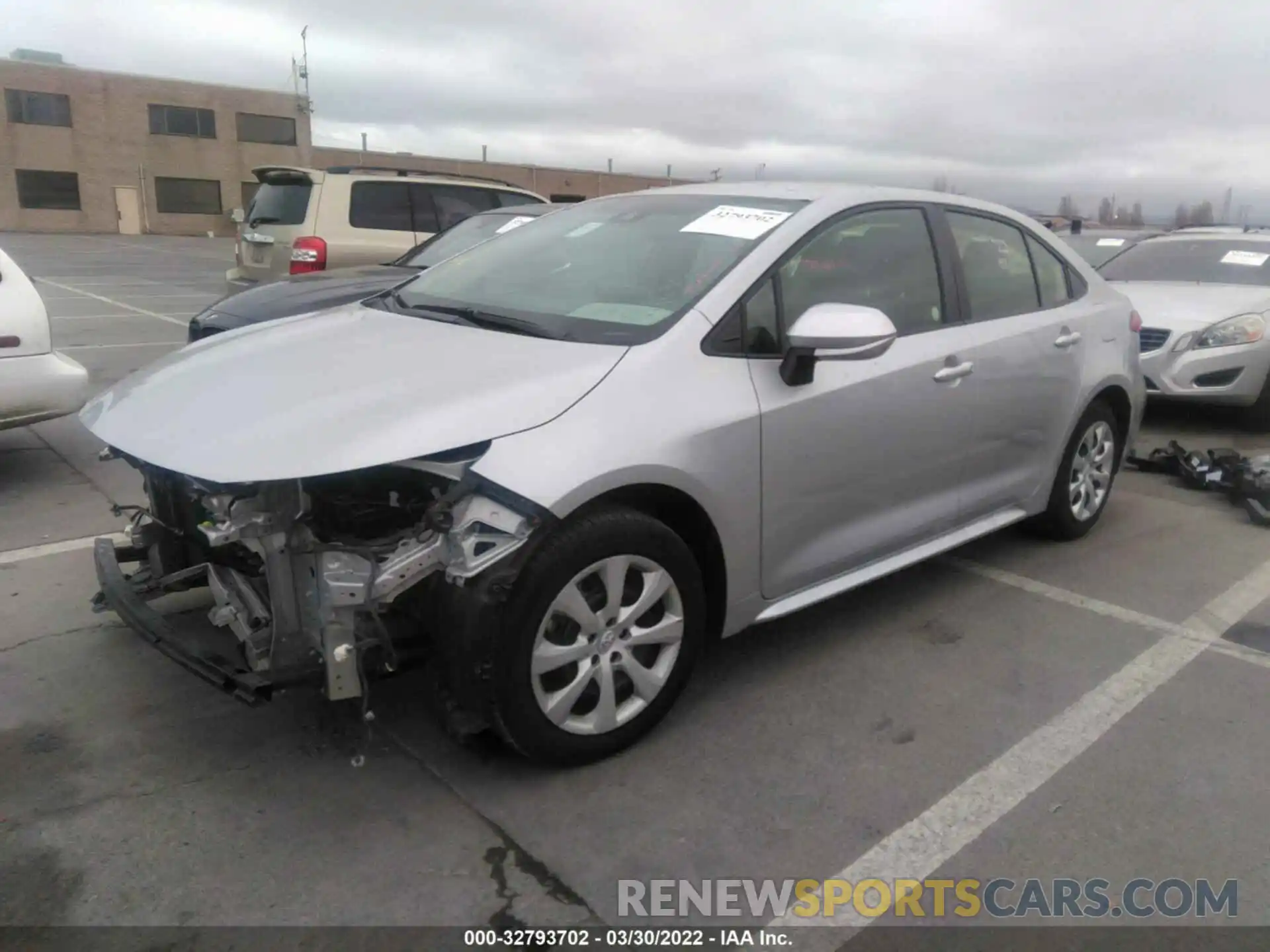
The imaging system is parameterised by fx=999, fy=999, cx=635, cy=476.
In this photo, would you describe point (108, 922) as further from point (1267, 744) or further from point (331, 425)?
point (1267, 744)

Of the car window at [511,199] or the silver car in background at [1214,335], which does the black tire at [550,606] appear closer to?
the silver car in background at [1214,335]

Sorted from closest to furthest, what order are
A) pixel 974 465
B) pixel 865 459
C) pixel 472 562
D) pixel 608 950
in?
pixel 608 950, pixel 472 562, pixel 865 459, pixel 974 465

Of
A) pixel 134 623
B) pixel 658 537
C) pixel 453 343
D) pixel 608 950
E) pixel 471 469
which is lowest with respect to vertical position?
pixel 608 950

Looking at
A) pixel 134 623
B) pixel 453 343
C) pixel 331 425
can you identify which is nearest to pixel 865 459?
pixel 453 343

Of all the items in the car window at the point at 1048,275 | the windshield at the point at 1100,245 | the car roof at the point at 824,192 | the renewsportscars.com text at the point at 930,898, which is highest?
the car roof at the point at 824,192

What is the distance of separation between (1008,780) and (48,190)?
156 ft

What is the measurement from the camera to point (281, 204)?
8.73 meters

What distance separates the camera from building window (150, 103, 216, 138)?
43188 millimetres

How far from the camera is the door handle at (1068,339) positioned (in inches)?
173

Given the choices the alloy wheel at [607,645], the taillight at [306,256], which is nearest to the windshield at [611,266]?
the alloy wheel at [607,645]

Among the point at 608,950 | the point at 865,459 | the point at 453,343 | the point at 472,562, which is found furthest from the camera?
the point at 865,459

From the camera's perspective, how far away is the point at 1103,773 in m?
2.96

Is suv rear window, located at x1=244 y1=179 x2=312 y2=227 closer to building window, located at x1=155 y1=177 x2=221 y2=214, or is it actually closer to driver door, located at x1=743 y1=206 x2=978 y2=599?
driver door, located at x1=743 y1=206 x2=978 y2=599

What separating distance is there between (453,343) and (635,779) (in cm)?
142
